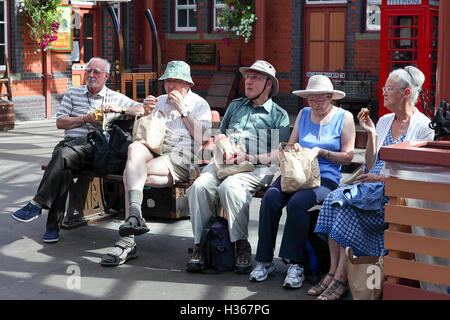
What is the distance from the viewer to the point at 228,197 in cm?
498

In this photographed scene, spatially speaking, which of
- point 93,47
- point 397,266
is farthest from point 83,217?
point 93,47

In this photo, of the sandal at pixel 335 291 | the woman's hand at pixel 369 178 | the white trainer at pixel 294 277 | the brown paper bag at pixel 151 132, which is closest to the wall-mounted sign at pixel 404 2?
the brown paper bag at pixel 151 132

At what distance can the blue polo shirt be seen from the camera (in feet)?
17.6

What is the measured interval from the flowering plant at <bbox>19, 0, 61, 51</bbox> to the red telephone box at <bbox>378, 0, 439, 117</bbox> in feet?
21.4

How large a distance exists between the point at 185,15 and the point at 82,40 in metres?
2.67

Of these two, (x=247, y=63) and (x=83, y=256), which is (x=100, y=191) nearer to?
(x=83, y=256)

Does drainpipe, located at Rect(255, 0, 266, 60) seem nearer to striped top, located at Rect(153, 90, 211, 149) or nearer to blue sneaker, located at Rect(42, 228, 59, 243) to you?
striped top, located at Rect(153, 90, 211, 149)

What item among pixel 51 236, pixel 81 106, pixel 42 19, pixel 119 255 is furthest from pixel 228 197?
pixel 42 19

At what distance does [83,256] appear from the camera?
5.38 meters

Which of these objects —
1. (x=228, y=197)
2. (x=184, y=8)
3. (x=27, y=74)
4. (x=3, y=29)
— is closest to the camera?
(x=228, y=197)

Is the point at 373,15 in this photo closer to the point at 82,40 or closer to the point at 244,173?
the point at 82,40

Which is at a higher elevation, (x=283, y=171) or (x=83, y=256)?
(x=283, y=171)

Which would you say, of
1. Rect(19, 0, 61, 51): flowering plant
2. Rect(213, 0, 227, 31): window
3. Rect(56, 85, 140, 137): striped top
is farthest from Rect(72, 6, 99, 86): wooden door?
Rect(56, 85, 140, 137): striped top
